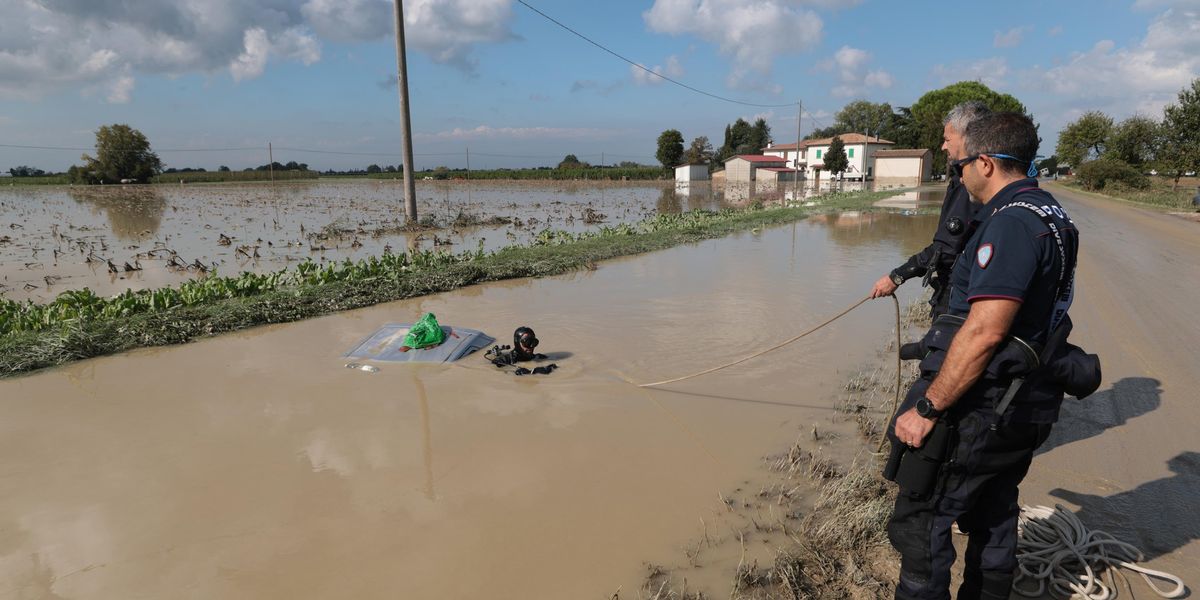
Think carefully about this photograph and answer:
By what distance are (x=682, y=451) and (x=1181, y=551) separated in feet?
8.50

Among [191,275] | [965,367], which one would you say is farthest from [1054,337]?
[191,275]

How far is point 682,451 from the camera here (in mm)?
4168

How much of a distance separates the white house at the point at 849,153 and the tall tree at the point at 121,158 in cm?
5782

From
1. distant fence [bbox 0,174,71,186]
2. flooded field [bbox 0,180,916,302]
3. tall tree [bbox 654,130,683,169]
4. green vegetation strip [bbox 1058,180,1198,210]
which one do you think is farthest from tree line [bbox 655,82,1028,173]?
distant fence [bbox 0,174,71,186]

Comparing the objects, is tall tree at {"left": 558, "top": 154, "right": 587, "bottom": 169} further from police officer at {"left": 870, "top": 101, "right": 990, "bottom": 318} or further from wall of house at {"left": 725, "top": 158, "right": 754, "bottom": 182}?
police officer at {"left": 870, "top": 101, "right": 990, "bottom": 318}

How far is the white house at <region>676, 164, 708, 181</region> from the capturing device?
2411 inches

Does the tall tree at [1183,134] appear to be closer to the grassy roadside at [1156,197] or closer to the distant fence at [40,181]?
the grassy roadside at [1156,197]

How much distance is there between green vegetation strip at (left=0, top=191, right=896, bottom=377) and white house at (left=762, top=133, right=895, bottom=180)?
50022 mm

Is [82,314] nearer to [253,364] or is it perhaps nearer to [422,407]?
[253,364]

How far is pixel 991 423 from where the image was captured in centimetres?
205

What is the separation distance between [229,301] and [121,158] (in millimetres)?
53186

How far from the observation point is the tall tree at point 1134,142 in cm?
4228

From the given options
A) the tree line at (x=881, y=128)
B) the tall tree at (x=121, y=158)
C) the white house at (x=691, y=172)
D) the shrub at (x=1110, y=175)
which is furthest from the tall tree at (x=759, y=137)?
the tall tree at (x=121, y=158)

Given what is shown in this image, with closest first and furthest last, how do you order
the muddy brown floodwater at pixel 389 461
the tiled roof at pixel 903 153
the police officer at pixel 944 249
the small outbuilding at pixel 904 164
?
the muddy brown floodwater at pixel 389 461 → the police officer at pixel 944 249 → the tiled roof at pixel 903 153 → the small outbuilding at pixel 904 164
